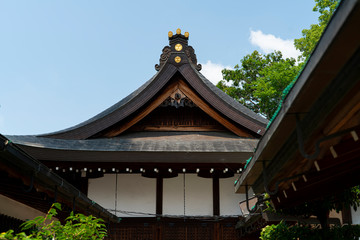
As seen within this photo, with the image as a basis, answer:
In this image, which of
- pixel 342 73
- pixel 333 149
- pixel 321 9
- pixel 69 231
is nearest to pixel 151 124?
pixel 69 231

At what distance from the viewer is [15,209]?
21.6 feet

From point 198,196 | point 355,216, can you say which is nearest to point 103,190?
point 198,196

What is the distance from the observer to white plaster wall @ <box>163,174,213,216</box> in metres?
10.7

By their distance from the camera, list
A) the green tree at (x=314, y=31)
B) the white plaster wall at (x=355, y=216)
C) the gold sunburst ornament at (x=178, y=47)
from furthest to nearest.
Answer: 1. the green tree at (x=314, y=31)
2. the gold sunburst ornament at (x=178, y=47)
3. the white plaster wall at (x=355, y=216)

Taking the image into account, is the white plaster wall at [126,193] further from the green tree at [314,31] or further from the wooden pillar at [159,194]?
the green tree at [314,31]

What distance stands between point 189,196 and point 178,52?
156 inches

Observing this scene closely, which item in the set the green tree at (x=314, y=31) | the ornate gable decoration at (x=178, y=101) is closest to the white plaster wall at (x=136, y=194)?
the ornate gable decoration at (x=178, y=101)

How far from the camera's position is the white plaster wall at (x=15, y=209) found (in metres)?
6.11

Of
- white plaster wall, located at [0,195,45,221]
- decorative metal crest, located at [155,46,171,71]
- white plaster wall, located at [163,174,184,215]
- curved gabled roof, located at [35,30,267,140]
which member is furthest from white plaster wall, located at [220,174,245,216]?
white plaster wall, located at [0,195,45,221]

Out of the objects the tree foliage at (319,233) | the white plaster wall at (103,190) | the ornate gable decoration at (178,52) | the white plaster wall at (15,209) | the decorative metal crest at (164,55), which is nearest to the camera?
the tree foliage at (319,233)

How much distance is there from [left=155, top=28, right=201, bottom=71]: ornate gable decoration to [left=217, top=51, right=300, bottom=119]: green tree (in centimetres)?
1485

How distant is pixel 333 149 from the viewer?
3.09m

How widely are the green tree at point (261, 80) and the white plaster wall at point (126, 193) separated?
56.6 ft

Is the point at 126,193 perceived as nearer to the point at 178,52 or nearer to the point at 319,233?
the point at 178,52
